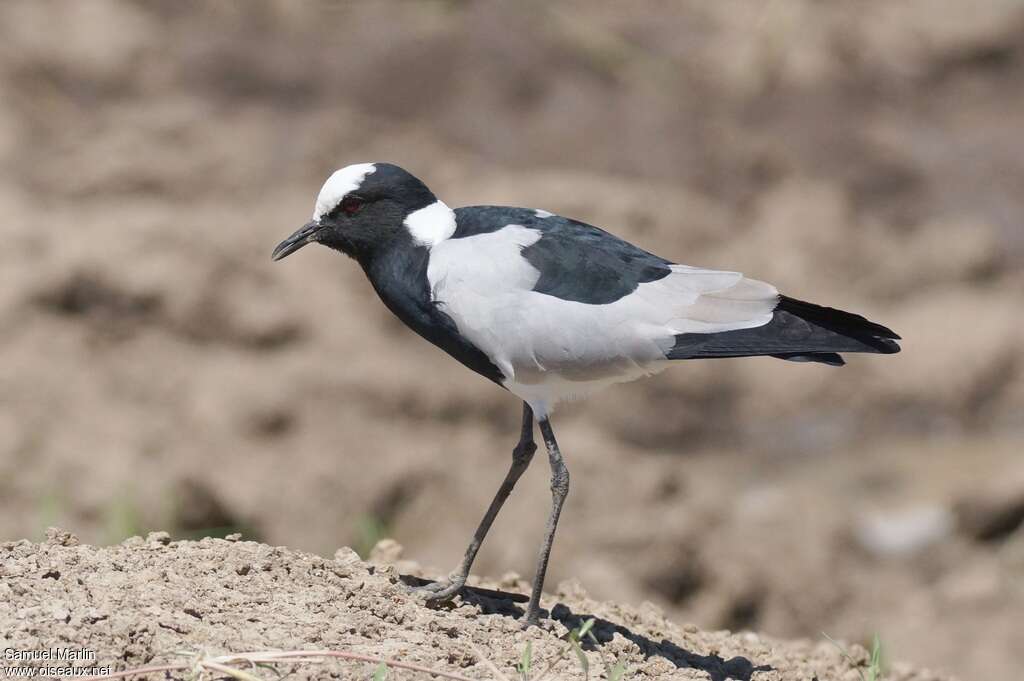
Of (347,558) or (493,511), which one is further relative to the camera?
(493,511)

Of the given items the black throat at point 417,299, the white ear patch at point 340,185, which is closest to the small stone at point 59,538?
the black throat at point 417,299

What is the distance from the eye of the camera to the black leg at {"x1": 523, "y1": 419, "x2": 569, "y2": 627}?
518cm

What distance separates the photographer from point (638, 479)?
879 centimetres

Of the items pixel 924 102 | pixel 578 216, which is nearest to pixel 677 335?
pixel 578 216

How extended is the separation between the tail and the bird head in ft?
3.40

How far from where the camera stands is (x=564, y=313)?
5199mm

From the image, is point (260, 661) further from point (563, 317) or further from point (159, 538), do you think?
point (563, 317)

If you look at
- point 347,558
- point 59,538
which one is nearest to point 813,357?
point 347,558

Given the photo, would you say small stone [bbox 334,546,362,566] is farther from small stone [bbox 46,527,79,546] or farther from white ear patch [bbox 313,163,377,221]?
white ear patch [bbox 313,163,377,221]

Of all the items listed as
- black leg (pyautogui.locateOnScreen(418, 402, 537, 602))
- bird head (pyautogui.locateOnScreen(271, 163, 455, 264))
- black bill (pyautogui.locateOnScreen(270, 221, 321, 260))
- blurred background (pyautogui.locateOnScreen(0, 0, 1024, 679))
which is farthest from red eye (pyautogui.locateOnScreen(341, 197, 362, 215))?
blurred background (pyautogui.locateOnScreen(0, 0, 1024, 679))

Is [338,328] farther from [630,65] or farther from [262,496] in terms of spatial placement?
[630,65]

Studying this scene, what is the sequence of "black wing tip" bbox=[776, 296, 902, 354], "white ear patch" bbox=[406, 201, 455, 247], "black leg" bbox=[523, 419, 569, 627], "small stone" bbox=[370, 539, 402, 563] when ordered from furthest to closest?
"small stone" bbox=[370, 539, 402, 563]
"white ear patch" bbox=[406, 201, 455, 247]
"black leg" bbox=[523, 419, 569, 627]
"black wing tip" bbox=[776, 296, 902, 354]

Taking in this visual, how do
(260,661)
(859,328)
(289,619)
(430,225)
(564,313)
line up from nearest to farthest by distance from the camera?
1. (260,661)
2. (289,619)
3. (859,328)
4. (564,313)
5. (430,225)

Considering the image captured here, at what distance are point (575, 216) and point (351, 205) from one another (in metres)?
5.22
